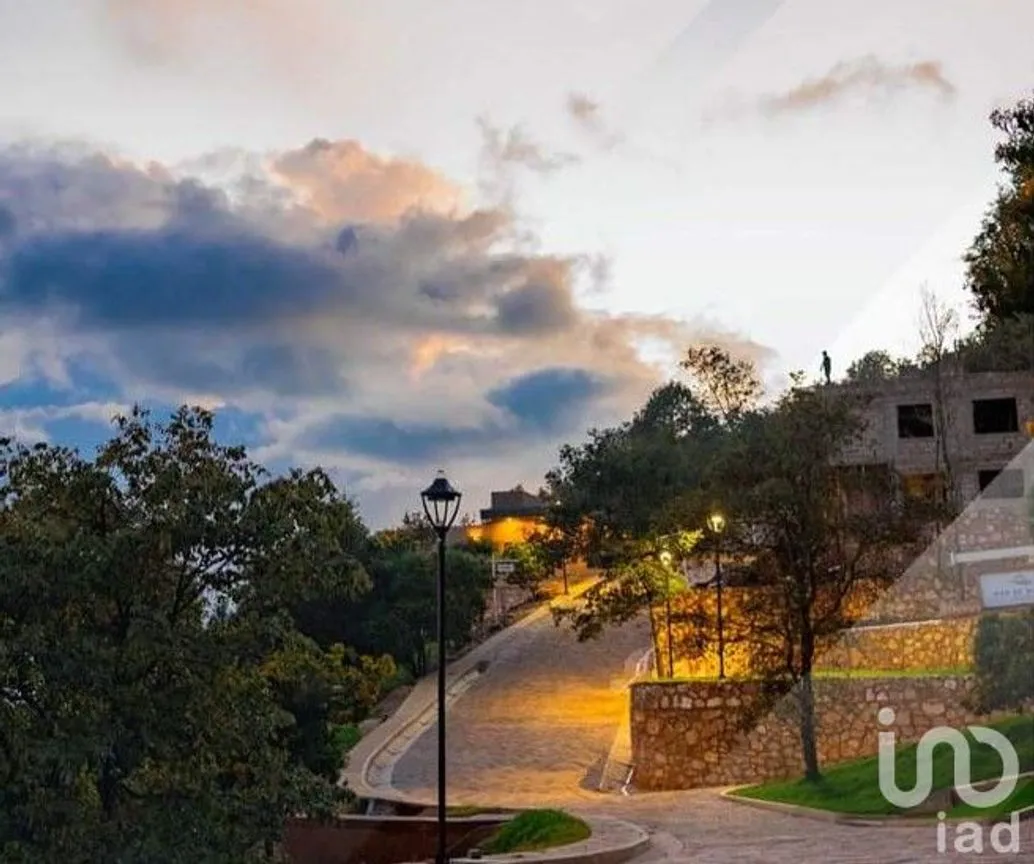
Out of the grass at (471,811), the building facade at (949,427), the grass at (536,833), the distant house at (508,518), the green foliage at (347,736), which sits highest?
the distant house at (508,518)

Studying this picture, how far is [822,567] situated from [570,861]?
8.67 meters

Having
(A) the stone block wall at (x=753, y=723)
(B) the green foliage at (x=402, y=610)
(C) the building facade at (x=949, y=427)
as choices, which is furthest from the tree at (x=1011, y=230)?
(B) the green foliage at (x=402, y=610)

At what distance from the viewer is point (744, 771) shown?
2523 cm

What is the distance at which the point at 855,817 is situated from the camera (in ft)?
51.9

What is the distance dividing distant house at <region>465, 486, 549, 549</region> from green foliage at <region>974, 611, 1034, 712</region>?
61322 mm

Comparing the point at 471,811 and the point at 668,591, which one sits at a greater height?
the point at 668,591

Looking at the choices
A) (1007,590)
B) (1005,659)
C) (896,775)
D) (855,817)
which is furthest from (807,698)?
(1005,659)

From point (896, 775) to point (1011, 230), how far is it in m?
20.9

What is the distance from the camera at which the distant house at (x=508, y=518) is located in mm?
86075

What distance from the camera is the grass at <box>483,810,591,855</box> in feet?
52.6

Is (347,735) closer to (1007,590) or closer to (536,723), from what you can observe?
(536,723)

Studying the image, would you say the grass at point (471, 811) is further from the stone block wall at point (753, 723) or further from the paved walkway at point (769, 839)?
the stone block wall at point (753, 723)

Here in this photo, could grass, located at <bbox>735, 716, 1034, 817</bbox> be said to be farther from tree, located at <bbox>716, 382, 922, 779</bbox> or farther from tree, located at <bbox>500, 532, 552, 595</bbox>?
tree, located at <bbox>500, 532, 552, 595</bbox>

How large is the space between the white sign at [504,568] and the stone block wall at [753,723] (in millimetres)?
29486
